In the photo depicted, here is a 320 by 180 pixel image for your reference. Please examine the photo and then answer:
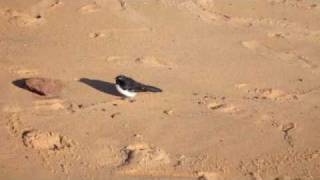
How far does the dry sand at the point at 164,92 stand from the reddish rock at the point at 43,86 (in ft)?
0.23

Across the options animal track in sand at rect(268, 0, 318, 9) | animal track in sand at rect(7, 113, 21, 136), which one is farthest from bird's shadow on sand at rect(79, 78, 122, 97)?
animal track in sand at rect(268, 0, 318, 9)

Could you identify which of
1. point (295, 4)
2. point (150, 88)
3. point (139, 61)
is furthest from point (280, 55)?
point (295, 4)

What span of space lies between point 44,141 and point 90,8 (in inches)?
150

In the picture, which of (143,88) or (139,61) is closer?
(143,88)

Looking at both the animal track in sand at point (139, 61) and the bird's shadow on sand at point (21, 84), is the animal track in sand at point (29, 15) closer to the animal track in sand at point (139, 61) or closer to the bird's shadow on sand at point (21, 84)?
the animal track in sand at point (139, 61)

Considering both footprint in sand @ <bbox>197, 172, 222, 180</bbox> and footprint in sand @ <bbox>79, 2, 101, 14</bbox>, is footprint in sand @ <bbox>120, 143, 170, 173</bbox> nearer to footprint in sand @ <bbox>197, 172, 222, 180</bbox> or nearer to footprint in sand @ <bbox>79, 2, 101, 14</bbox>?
footprint in sand @ <bbox>197, 172, 222, 180</bbox>

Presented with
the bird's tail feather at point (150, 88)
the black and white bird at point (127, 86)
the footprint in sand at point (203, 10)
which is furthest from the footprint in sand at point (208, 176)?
the footprint in sand at point (203, 10)

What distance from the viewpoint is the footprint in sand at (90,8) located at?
8500 mm

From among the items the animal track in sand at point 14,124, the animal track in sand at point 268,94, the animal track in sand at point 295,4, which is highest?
the animal track in sand at point 14,124

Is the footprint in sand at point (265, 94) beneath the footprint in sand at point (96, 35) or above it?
beneath

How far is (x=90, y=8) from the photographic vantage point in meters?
8.61

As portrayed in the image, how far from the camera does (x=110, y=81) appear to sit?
21.3ft

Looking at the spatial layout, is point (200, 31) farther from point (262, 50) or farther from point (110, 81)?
point (110, 81)

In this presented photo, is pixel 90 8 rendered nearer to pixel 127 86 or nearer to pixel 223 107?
pixel 127 86
